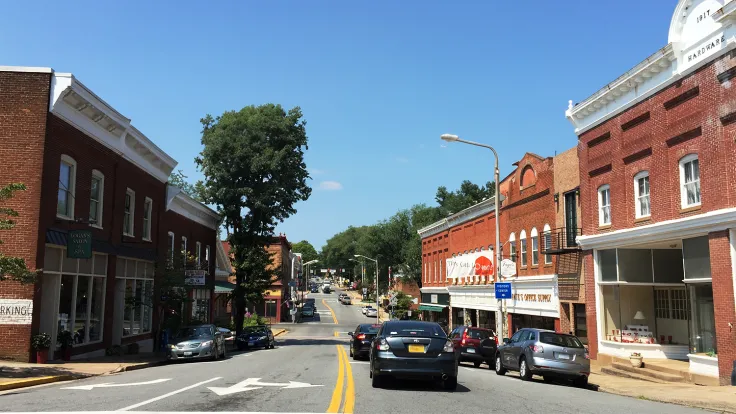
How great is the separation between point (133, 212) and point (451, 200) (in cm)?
7671

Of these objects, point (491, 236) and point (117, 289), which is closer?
point (117, 289)

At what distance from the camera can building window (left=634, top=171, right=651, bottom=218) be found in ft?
68.0

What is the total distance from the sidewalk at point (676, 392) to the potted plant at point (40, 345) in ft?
53.1

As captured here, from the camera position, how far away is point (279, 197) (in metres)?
39.9

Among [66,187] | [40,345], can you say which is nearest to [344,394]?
[40,345]

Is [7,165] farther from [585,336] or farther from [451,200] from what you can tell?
[451,200]

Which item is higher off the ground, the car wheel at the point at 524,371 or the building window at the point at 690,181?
the building window at the point at 690,181

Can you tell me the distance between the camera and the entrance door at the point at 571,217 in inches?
1037

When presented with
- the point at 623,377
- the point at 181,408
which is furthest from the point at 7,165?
the point at 623,377

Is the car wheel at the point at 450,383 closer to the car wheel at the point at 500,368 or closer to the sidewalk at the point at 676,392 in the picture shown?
the sidewalk at the point at 676,392

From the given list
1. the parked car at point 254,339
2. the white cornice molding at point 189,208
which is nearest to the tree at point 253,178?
the white cornice molding at point 189,208

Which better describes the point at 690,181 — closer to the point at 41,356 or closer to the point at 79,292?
the point at 41,356

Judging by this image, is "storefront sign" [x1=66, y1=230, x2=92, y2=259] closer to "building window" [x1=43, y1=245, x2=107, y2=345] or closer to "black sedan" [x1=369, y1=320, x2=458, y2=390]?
"building window" [x1=43, y1=245, x2=107, y2=345]

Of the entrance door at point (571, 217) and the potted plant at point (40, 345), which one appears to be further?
the entrance door at point (571, 217)
